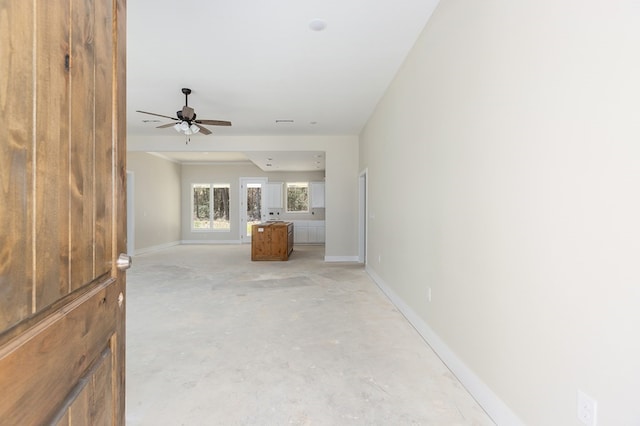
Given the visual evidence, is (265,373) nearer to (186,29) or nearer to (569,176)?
(569,176)

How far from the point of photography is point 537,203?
145 centimetres

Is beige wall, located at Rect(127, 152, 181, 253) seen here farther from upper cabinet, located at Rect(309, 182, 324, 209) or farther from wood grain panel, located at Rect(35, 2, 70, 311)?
wood grain panel, located at Rect(35, 2, 70, 311)

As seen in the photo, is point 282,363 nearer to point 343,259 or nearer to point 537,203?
point 537,203

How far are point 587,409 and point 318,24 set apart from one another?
298 cm

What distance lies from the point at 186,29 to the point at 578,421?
3.63 meters

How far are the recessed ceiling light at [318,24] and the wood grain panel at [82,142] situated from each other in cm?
229

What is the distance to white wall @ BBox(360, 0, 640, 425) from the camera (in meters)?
1.08

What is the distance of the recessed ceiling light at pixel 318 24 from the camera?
108 inches

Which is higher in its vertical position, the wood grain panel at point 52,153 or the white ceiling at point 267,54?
the white ceiling at point 267,54

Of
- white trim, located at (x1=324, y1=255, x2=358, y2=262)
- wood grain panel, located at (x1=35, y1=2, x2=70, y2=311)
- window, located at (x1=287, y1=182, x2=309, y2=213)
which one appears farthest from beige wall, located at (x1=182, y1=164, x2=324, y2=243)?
wood grain panel, located at (x1=35, y1=2, x2=70, y2=311)

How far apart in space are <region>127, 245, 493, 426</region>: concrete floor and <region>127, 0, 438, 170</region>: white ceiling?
2.68 meters

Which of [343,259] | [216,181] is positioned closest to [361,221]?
[343,259]

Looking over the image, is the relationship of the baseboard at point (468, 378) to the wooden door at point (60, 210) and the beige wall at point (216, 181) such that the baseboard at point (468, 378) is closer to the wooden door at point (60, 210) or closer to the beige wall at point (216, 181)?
the wooden door at point (60, 210)

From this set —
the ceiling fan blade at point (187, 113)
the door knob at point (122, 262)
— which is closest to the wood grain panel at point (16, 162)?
the door knob at point (122, 262)
